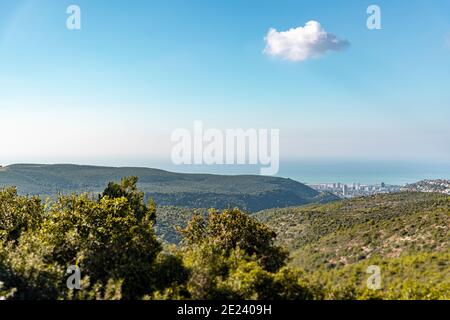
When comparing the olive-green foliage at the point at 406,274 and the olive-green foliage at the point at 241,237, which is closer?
the olive-green foliage at the point at 406,274

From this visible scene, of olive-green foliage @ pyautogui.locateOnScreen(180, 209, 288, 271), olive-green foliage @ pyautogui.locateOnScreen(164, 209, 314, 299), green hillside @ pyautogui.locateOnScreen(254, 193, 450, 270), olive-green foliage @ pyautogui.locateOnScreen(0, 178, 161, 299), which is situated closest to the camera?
olive-green foliage @ pyautogui.locateOnScreen(0, 178, 161, 299)

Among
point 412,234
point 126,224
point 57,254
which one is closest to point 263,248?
point 126,224

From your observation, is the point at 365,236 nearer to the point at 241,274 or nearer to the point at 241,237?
the point at 241,237

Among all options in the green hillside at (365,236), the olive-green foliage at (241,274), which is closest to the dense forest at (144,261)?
the olive-green foliage at (241,274)

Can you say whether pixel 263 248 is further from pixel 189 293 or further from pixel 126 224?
pixel 189 293

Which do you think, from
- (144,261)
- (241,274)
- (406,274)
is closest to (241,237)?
(144,261)

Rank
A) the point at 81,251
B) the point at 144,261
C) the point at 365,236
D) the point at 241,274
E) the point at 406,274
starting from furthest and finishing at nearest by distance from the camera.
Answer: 1. the point at 365,236
2. the point at 406,274
3. the point at 144,261
4. the point at 81,251
5. the point at 241,274

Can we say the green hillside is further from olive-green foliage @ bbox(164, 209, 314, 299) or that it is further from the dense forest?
olive-green foliage @ bbox(164, 209, 314, 299)

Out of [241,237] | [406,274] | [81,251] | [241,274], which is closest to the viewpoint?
[241,274]

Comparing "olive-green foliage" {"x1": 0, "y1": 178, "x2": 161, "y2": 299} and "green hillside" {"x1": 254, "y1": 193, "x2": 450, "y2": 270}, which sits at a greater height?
"olive-green foliage" {"x1": 0, "y1": 178, "x2": 161, "y2": 299}

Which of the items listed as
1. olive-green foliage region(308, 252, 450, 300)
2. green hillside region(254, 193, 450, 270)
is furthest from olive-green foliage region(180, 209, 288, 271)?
green hillside region(254, 193, 450, 270)

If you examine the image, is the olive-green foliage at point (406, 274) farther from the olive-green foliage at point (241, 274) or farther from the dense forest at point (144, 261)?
the olive-green foliage at point (241, 274)

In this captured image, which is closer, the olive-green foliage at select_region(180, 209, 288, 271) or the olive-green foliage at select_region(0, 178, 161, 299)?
the olive-green foliage at select_region(0, 178, 161, 299)
